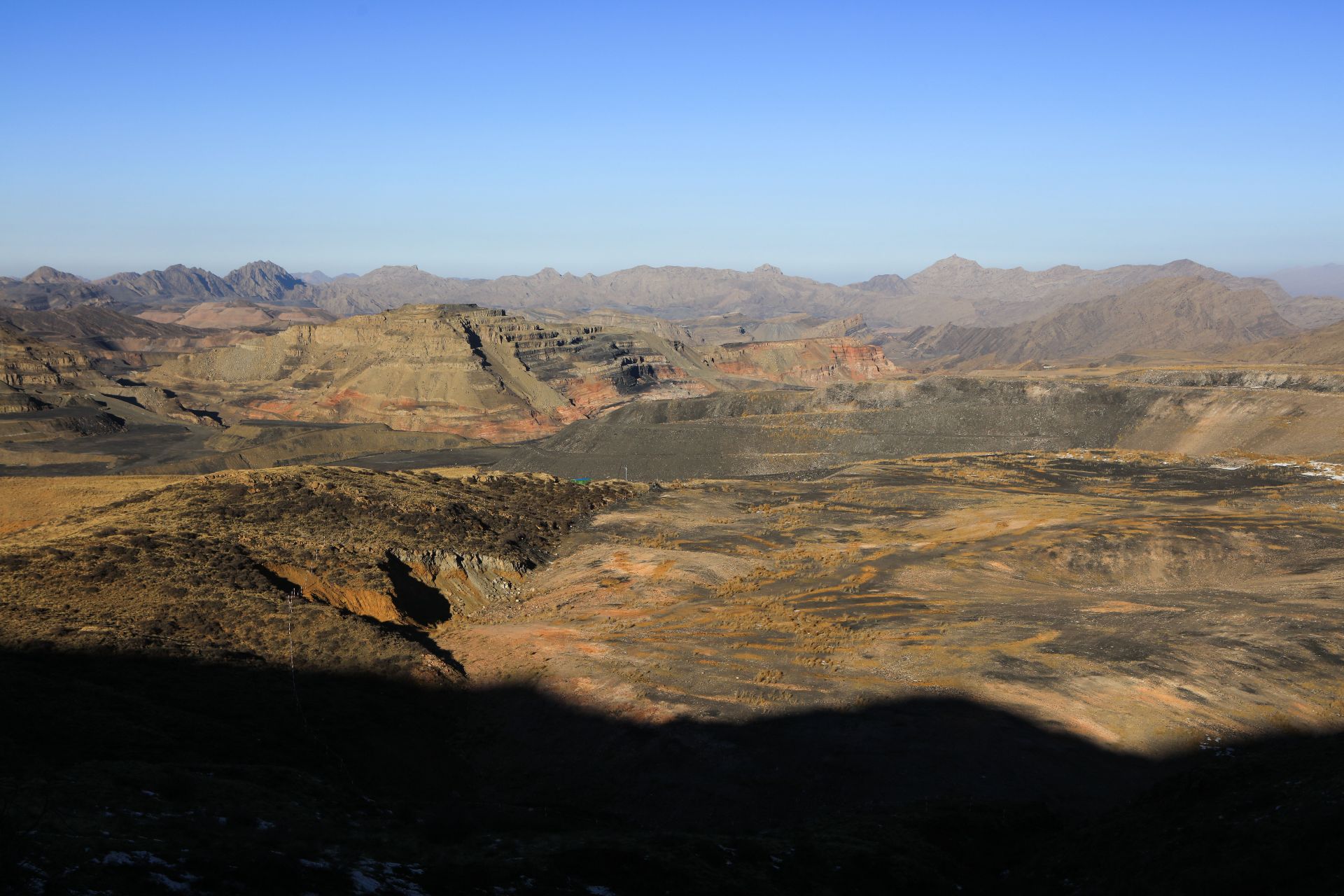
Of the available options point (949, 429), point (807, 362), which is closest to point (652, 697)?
point (949, 429)

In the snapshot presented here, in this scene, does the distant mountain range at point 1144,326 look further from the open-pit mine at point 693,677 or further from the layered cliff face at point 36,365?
the layered cliff face at point 36,365

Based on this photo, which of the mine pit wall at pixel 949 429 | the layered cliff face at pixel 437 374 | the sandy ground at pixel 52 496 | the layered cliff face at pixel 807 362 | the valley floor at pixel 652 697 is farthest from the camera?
the layered cliff face at pixel 807 362

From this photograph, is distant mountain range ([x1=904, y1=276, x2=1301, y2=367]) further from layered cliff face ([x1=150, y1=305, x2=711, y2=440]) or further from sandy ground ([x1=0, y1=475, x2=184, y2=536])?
sandy ground ([x1=0, y1=475, x2=184, y2=536])

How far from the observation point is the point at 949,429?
67.2 meters

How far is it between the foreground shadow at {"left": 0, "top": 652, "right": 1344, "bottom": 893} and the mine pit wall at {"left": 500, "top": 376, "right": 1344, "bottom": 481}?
1570 inches

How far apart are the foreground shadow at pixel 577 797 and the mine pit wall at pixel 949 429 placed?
3989cm

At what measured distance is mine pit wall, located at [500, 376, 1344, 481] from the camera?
200ft

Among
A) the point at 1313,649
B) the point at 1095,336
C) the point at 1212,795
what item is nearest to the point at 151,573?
the point at 1212,795

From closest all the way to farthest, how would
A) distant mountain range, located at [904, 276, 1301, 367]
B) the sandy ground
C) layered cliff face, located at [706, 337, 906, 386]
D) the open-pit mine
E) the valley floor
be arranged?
the valley floor
the open-pit mine
the sandy ground
layered cliff face, located at [706, 337, 906, 386]
distant mountain range, located at [904, 276, 1301, 367]

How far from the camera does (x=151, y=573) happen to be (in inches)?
1032

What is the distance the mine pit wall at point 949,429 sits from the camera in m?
61.1

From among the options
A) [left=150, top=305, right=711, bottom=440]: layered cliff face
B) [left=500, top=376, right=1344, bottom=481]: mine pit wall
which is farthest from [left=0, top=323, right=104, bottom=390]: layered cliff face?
[left=500, top=376, right=1344, bottom=481]: mine pit wall

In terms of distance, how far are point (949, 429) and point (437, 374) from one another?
51.2 metres

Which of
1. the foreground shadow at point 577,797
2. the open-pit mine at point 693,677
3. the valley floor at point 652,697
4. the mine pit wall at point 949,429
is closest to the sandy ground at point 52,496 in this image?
the valley floor at point 652,697
